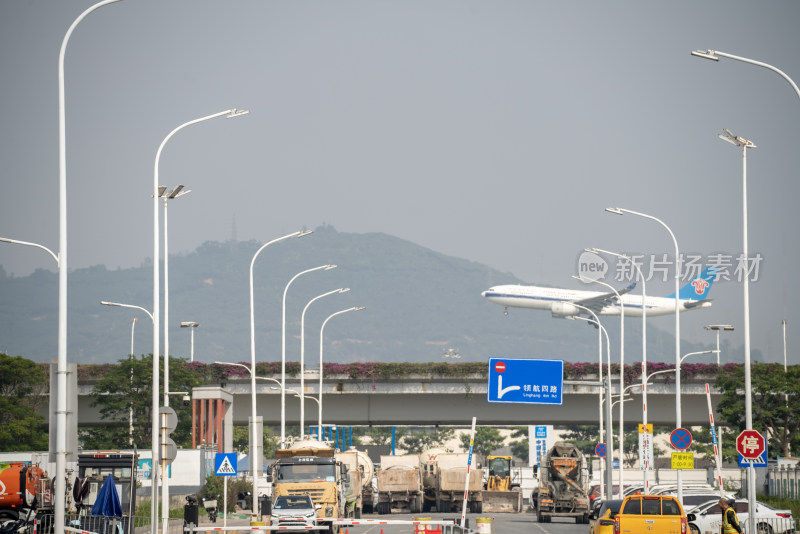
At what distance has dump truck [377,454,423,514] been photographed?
51156 mm

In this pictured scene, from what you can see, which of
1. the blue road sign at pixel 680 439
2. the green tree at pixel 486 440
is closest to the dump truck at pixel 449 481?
the blue road sign at pixel 680 439

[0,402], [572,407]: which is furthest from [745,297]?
[0,402]

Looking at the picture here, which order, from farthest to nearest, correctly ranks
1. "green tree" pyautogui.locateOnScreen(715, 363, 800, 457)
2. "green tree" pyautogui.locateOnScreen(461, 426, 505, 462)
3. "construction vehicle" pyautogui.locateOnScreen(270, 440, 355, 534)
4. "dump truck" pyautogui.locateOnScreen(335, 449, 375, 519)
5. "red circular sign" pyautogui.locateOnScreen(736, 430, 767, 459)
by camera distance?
"green tree" pyautogui.locateOnScreen(461, 426, 505, 462)
"green tree" pyautogui.locateOnScreen(715, 363, 800, 457)
"dump truck" pyautogui.locateOnScreen(335, 449, 375, 519)
"construction vehicle" pyautogui.locateOnScreen(270, 440, 355, 534)
"red circular sign" pyautogui.locateOnScreen(736, 430, 767, 459)

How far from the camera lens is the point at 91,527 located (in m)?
28.0

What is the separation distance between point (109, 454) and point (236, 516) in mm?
17692

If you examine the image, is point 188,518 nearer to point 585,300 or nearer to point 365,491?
point 365,491

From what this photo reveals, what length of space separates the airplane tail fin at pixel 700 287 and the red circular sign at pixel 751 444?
293ft

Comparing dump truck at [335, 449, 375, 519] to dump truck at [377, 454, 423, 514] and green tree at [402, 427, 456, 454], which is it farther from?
green tree at [402, 427, 456, 454]

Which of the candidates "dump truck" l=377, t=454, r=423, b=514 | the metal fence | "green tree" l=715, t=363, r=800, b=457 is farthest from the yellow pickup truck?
"green tree" l=715, t=363, r=800, b=457

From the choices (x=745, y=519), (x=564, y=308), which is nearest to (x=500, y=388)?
(x=745, y=519)

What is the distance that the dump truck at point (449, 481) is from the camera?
166ft

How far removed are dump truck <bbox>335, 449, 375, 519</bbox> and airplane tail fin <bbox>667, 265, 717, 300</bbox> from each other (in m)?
70.2

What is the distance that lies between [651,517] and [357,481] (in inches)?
879

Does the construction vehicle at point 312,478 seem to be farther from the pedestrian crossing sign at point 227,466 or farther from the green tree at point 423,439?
the green tree at point 423,439
